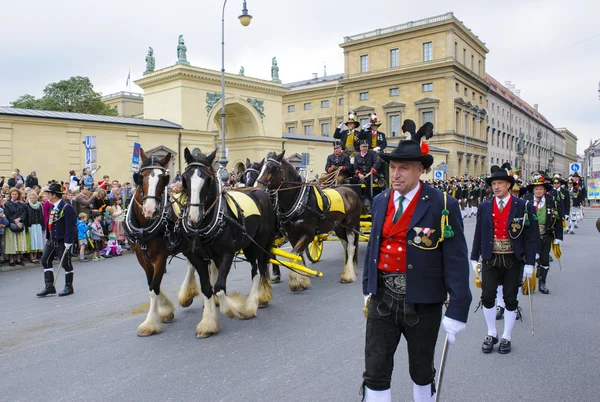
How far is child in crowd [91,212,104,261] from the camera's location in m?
12.7

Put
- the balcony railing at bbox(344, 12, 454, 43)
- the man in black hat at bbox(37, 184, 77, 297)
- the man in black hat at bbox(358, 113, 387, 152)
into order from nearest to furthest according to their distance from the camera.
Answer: the man in black hat at bbox(37, 184, 77, 297)
the man in black hat at bbox(358, 113, 387, 152)
the balcony railing at bbox(344, 12, 454, 43)

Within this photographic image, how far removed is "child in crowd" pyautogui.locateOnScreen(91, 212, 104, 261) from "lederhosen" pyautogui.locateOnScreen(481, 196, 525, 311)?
416 inches

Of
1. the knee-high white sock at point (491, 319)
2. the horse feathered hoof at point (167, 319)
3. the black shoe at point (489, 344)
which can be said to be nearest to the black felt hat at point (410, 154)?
the knee-high white sock at point (491, 319)

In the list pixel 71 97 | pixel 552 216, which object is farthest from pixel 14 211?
pixel 71 97

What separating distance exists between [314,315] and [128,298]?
11.2 feet

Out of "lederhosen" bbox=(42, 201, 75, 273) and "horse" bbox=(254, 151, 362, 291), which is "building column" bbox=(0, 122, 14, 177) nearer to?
"lederhosen" bbox=(42, 201, 75, 273)

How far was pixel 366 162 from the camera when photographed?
1119 centimetres

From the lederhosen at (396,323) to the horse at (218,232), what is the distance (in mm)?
3001

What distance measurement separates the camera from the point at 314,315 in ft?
22.3

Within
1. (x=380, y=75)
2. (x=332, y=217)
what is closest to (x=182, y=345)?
(x=332, y=217)

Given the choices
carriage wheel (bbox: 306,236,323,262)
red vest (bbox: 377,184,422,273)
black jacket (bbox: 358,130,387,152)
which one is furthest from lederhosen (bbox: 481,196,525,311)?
black jacket (bbox: 358,130,387,152)

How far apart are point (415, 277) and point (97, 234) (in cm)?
1153

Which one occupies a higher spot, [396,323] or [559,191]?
[559,191]

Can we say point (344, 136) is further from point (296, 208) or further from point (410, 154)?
point (410, 154)
